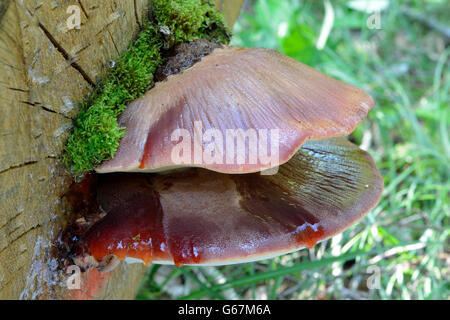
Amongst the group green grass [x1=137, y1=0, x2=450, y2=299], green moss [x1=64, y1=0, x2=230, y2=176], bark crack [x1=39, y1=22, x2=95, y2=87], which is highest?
bark crack [x1=39, y1=22, x2=95, y2=87]

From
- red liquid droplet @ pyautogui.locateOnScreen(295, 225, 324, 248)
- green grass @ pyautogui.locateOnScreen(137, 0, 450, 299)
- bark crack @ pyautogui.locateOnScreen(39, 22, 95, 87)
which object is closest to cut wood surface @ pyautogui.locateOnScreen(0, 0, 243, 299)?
bark crack @ pyautogui.locateOnScreen(39, 22, 95, 87)

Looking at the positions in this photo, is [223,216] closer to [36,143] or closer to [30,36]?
[36,143]

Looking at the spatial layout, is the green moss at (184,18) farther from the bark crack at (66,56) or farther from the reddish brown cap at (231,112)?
the bark crack at (66,56)

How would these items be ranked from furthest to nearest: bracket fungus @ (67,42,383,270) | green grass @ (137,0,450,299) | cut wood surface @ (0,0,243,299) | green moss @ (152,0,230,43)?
green grass @ (137,0,450,299) → green moss @ (152,0,230,43) → bracket fungus @ (67,42,383,270) → cut wood surface @ (0,0,243,299)

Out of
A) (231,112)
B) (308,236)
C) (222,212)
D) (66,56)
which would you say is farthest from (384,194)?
(66,56)

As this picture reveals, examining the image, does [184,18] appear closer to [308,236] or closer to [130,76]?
[130,76]

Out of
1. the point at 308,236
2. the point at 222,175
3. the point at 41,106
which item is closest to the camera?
the point at 41,106

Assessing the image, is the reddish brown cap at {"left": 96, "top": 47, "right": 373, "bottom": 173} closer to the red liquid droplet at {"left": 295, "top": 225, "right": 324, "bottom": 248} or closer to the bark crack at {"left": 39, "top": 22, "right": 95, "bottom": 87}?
the bark crack at {"left": 39, "top": 22, "right": 95, "bottom": 87}

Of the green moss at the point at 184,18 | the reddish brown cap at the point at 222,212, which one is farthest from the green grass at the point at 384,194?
the green moss at the point at 184,18
